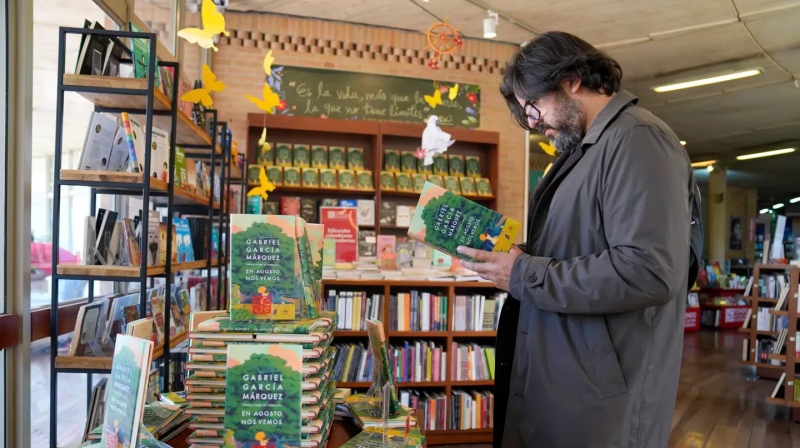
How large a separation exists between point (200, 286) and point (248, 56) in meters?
3.67

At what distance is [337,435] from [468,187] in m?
5.69

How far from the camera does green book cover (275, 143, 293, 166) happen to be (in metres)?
6.84

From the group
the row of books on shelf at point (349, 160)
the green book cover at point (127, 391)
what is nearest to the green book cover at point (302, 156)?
the row of books on shelf at point (349, 160)

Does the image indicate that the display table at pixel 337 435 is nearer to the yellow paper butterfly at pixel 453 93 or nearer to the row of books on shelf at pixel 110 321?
the row of books on shelf at pixel 110 321

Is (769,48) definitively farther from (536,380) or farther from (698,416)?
(536,380)

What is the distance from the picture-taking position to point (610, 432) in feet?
4.66

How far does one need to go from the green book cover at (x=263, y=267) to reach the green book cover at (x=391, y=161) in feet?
18.4

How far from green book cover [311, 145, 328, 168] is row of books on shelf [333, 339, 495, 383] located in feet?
9.95

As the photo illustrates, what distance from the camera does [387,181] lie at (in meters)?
6.96

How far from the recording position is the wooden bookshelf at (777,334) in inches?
218

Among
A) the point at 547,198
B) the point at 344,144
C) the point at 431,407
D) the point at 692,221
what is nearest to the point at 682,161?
the point at 692,221

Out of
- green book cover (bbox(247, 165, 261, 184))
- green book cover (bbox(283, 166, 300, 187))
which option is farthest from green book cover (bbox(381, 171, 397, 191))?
green book cover (bbox(247, 165, 261, 184))

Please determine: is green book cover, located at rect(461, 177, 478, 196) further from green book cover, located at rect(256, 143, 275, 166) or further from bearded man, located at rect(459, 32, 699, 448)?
bearded man, located at rect(459, 32, 699, 448)

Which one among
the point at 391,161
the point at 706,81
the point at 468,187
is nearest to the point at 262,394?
the point at 391,161
